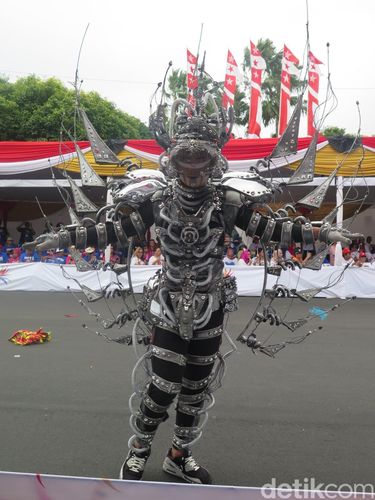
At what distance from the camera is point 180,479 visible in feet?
7.97

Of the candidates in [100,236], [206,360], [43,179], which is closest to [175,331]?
[206,360]

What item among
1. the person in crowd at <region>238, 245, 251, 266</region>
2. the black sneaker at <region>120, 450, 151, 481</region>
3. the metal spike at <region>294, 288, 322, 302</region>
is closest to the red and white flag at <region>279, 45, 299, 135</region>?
the person in crowd at <region>238, 245, 251, 266</region>

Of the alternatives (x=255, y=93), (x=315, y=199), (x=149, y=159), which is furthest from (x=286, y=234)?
(x=255, y=93)

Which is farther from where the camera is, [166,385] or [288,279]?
[288,279]

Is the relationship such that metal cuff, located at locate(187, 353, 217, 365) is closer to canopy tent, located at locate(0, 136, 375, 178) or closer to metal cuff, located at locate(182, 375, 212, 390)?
metal cuff, located at locate(182, 375, 212, 390)

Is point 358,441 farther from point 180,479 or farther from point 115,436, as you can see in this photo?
point 115,436

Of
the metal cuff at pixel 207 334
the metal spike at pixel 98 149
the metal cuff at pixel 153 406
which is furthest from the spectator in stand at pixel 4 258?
the metal cuff at pixel 207 334

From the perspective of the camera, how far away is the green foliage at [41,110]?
65.6 ft

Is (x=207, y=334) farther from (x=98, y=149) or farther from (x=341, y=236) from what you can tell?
(x=98, y=149)

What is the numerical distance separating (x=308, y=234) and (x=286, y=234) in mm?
115

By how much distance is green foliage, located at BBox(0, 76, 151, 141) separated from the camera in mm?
19984

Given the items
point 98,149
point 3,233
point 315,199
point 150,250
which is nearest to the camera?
point 315,199

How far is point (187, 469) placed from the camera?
240 centimetres

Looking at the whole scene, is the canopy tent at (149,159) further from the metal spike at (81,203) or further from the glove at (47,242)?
the glove at (47,242)
